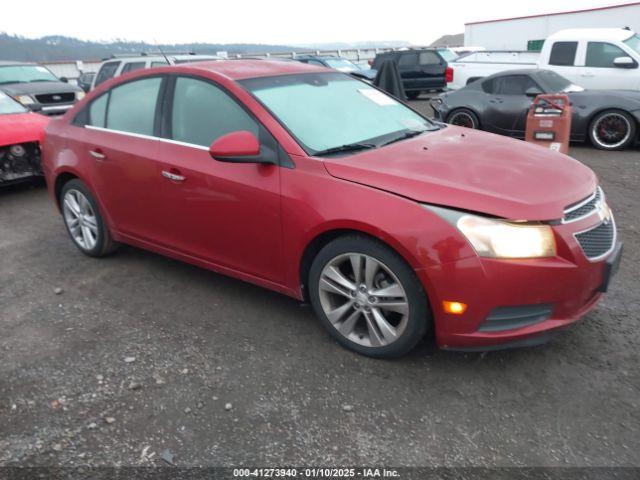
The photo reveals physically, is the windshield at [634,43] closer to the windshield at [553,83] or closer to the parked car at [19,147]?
the windshield at [553,83]

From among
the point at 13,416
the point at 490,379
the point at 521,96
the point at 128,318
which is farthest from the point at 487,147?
the point at 521,96

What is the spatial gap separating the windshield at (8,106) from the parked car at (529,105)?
7106 millimetres

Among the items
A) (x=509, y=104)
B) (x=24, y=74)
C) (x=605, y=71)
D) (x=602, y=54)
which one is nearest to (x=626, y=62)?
(x=605, y=71)

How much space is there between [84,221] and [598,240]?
13.2 ft

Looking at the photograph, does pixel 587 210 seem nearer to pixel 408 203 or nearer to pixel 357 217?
pixel 408 203

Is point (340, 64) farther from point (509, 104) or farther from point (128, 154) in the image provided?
point (128, 154)

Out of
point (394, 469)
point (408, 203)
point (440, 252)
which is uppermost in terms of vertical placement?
point (408, 203)

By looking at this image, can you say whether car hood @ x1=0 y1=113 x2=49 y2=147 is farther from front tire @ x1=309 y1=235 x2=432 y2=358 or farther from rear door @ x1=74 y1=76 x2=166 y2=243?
front tire @ x1=309 y1=235 x2=432 y2=358

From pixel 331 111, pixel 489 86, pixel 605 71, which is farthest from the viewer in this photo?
pixel 605 71

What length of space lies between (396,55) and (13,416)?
18.9m

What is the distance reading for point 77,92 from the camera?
13.0 m

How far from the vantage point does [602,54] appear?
10.3 metres

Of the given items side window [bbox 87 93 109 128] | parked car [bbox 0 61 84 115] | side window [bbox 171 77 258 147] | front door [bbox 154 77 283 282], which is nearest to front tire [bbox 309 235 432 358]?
front door [bbox 154 77 283 282]

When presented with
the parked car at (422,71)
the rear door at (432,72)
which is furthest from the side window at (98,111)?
the rear door at (432,72)
